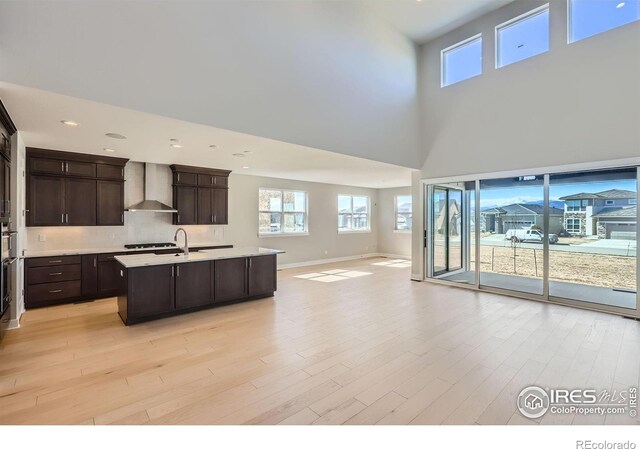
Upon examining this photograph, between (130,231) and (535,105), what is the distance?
7883 mm

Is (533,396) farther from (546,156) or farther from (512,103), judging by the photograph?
(512,103)

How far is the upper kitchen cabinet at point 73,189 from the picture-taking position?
4848 millimetres

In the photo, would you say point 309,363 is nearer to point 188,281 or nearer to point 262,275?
point 188,281

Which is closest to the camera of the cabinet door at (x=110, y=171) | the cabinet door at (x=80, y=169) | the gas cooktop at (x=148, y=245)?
the cabinet door at (x=80, y=169)

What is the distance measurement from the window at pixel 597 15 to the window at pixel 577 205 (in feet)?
8.42

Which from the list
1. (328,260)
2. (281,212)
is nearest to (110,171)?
(281,212)

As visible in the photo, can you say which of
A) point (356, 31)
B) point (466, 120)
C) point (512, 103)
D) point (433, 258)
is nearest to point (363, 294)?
point (433, 258)

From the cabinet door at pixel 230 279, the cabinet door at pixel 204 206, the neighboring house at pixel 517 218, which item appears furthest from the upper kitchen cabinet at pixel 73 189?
the neighboring house at pixel 517 218

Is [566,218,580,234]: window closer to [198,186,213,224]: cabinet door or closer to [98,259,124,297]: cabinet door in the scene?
[198,186,213,224]: cabinet door

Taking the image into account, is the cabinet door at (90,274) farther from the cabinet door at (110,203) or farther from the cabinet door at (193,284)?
the cabinet door at (193,284)

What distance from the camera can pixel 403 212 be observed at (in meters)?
10.5

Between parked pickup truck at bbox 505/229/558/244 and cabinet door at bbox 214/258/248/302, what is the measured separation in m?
4.92

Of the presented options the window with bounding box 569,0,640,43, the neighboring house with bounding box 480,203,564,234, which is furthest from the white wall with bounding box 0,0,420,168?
the window with bounding box 569,0,640,43
